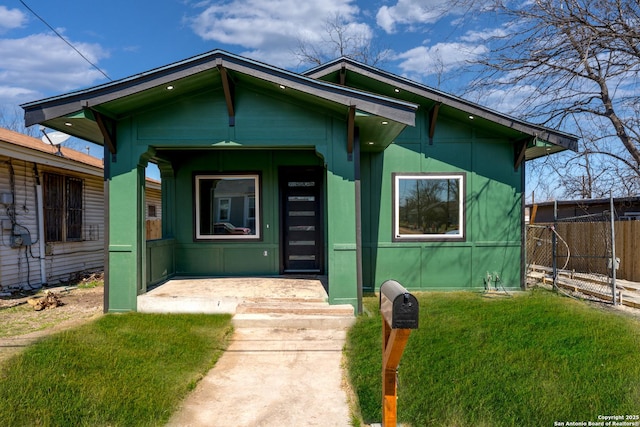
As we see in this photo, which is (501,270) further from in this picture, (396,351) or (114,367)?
(114,367)

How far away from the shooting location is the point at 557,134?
245 inches

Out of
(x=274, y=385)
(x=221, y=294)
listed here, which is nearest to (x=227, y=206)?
(x=221, y=294)

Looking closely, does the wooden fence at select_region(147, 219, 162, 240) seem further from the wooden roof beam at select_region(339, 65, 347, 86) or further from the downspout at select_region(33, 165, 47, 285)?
the wooden roof beam at select_region(339, 65, 347, 86)

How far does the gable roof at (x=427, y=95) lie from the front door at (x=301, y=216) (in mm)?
1730

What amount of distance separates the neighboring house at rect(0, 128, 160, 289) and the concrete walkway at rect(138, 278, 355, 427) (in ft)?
12.8

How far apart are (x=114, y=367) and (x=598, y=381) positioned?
419cm

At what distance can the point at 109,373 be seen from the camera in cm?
335

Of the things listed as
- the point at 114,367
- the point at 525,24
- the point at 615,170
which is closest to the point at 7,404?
the point at 114,367

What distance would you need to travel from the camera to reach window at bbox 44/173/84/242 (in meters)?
8.50

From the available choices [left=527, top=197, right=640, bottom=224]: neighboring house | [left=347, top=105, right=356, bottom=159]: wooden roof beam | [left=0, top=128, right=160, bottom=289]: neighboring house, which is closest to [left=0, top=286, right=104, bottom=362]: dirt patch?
[left=0, top=128, right=160, bottom=289]: neighboring house

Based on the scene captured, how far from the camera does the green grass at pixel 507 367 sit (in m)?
2.79

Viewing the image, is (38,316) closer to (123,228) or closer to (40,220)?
(123,228)

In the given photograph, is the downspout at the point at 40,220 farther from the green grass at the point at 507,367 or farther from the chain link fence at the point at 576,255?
the chain link fence at the point at 576,255

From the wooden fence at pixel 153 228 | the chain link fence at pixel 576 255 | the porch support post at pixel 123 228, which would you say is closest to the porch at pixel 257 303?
the porch support post at pixel 123 228
